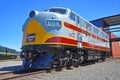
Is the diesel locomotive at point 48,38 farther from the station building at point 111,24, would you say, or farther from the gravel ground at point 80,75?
the station building at point 111,24

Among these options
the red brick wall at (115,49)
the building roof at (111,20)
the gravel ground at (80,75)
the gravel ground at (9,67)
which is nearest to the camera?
the gravel ground at (80,75)

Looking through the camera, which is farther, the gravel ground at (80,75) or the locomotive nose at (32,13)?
the locomotive nose at (32,13)

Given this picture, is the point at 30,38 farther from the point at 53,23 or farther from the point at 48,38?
the point at 53,23

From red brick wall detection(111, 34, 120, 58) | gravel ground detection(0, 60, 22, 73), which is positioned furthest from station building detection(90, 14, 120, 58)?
gravel ground detection(0, 60, 22, 73)

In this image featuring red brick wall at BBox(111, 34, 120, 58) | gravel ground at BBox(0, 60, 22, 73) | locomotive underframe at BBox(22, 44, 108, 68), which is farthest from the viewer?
red brick wall at BBox(111, 34, 120, 58)

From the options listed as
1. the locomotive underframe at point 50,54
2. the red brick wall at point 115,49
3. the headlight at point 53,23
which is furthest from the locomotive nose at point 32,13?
the red brick wall at point 115,49

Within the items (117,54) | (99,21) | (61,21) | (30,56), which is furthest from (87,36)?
(117,54)

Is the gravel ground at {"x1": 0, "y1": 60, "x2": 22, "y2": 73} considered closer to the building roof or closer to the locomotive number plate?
the locomotive number plate

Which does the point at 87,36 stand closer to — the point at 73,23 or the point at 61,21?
the point at 73,23

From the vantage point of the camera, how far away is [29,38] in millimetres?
11438

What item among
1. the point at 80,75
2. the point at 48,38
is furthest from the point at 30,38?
the point at 80,75

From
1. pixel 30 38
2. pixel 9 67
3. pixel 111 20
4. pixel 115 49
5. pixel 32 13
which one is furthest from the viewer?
pixel 115 49

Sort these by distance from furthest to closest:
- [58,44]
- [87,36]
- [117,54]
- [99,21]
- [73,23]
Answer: [117,54] < [99,21] < [87,36] < [73,23] < [58,44]

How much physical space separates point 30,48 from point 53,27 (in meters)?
1.69
